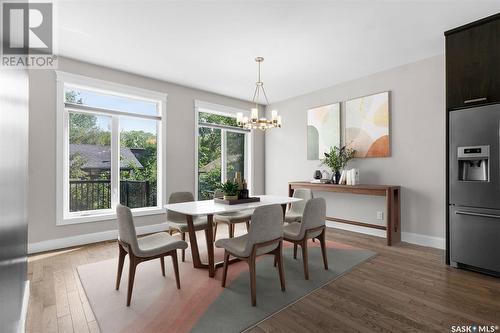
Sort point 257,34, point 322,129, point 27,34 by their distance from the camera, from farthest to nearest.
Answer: point 322,129 → point 257,34 → point 27,34

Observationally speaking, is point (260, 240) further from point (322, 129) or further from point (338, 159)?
point (322, 129)

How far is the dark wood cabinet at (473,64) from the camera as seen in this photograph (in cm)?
271

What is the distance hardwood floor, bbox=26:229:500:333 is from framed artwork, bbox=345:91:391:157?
1860 millimetres

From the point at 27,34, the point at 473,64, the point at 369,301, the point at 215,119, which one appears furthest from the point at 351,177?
the point at 27,34

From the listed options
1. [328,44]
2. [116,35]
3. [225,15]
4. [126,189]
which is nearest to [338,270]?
[328,44]

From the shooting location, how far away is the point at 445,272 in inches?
110

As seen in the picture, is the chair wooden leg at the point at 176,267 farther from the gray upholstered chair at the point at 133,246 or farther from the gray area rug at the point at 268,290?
the gray area rug at the point at 268,290

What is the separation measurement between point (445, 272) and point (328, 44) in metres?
3.03

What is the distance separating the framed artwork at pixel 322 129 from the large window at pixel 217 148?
62.2 inches

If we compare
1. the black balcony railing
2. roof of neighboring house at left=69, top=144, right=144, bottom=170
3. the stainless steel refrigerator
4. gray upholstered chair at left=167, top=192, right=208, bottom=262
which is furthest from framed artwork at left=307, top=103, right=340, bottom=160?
roof of neighboring house at left=69, top=144, right=144, bottom=170

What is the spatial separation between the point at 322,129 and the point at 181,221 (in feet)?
10.6

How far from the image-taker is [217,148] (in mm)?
5625

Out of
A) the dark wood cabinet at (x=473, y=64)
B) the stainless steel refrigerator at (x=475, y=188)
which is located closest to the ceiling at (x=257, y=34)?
the dark wood cabinet at (x=473, y=64)

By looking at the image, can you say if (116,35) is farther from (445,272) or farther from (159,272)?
(445,272)
